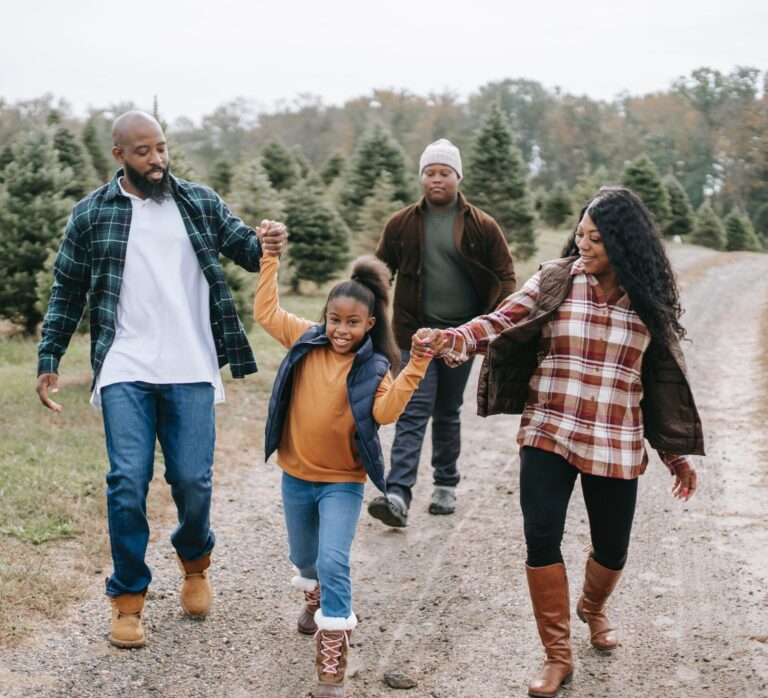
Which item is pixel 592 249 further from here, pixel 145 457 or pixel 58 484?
pixel 58 484

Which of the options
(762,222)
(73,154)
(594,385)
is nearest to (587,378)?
(594,385)

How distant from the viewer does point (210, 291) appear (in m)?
4.23

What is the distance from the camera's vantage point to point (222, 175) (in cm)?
2955

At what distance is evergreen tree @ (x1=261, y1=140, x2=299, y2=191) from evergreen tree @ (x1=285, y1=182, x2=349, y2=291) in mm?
7794

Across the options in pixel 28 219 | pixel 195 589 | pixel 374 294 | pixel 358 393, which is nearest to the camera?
pixel 358 393

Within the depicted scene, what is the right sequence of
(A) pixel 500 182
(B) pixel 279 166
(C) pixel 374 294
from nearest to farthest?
(C) pixel 374 294 < (A) pixel 500 182 < (B) pixel 279 166

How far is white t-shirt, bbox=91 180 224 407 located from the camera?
402 cm

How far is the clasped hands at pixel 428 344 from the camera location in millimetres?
3740

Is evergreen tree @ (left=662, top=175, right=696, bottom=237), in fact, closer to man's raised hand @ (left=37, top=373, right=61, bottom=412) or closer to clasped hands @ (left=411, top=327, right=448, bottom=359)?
clasped hands @ (left=411, top=327, right=448, bottom=359)

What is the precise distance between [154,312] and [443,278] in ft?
8.19

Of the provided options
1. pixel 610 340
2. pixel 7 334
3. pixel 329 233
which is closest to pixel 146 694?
pixel 610 340

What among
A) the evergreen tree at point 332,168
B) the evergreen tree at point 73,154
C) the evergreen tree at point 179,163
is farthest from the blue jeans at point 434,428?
the evergreen tree at point 332,168

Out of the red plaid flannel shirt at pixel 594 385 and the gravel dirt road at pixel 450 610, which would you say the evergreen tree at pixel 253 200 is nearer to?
the gravel dirt road at pixel 450 610

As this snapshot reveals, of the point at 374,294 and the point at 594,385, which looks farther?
the point at 374,294
